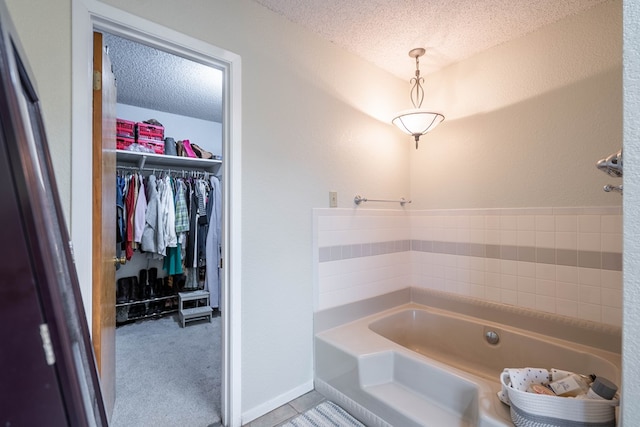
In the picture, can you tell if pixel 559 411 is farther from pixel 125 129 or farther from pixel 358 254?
pixel 125 129

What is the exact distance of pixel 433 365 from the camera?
58.3 inches

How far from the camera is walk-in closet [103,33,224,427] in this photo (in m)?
2.23

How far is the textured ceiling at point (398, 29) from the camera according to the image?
5.40ft

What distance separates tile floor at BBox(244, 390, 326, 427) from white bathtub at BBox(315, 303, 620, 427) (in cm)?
7

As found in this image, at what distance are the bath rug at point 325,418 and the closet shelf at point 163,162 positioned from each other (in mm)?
2596

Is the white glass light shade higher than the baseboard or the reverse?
higher

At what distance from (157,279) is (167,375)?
1.45 meters

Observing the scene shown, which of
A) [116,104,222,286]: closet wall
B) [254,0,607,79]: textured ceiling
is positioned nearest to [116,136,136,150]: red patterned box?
[116,104,222,286]: closet wall

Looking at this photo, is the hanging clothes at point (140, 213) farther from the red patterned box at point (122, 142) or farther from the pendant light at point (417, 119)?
the pendant light at point (417, 119)

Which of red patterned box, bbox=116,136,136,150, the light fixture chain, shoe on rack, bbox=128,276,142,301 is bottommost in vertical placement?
shoe on rack, bbox=128,276,142,301

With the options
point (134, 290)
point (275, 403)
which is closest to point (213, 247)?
point (134, 290)

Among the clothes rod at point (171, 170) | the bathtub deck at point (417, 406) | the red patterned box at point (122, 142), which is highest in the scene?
the red patterned box at point (122, 142)

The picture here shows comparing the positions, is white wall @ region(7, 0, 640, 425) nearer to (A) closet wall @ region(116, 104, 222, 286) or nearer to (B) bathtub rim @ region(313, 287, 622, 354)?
(B) bathtub rim @ region(313, 287, 622, 354)

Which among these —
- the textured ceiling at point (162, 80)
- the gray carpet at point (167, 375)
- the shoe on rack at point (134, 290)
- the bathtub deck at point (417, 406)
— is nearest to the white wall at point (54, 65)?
the textured ceiling at point (162, 80)
